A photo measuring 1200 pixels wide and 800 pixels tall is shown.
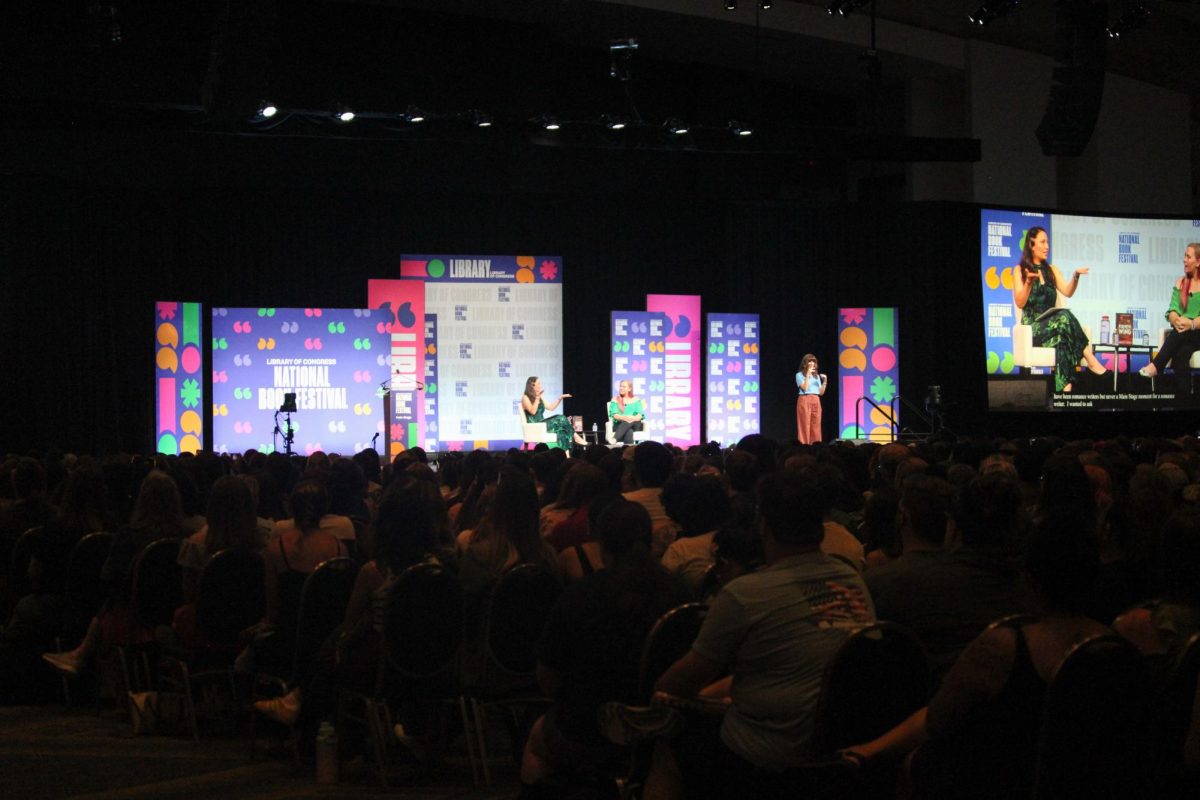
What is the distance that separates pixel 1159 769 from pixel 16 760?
393 cm

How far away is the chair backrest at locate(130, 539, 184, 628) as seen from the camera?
5.09 metres

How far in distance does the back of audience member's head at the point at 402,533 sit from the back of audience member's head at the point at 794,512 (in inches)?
67.0

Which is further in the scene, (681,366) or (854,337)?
(854,337)

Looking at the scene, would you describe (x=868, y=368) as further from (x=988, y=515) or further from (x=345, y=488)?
(x=988, y=515)

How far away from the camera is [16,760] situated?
16.0ft

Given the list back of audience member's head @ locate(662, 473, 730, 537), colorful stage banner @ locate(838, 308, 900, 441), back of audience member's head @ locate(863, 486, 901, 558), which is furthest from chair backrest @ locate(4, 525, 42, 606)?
colorful stage banner @ locate(838, 308, 900, 441)

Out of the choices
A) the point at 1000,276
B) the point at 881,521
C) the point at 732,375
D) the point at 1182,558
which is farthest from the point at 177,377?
the point at 1182,558

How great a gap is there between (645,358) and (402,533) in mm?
12911

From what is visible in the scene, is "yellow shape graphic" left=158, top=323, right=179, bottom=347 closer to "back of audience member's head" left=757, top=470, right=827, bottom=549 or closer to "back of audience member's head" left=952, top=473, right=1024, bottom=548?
"back of audience member's head" left=952, top=473, right=1024, bottom=548

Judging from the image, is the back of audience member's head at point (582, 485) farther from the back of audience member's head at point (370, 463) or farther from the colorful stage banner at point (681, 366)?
the colorful stage banner at point (681, 366)

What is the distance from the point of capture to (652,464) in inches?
207

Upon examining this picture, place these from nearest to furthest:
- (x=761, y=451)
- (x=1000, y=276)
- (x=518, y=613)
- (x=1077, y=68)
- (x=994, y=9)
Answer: (x=518, y=613) → (x=761, y=451) → (x=1077, y=68) → (x=994, y=9) → (x=1000, y=276)

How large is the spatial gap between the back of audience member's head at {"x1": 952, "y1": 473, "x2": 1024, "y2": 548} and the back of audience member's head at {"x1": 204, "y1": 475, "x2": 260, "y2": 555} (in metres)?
2.72

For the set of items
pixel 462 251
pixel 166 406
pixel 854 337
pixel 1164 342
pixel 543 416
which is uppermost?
pixel 462 251
